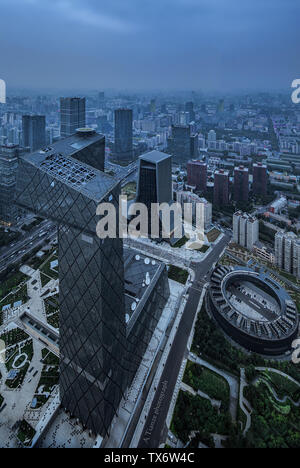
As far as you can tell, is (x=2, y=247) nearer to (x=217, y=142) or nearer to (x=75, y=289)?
(x=75, y=289)

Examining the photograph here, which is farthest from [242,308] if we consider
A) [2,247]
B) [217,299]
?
[2,247]

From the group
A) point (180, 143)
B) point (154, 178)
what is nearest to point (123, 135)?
point (180, 143)

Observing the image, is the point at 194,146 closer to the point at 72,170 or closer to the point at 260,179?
the point at 260,179

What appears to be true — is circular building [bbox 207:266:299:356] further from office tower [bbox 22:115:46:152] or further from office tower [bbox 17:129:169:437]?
office tower [bbox 22:115:46:152]

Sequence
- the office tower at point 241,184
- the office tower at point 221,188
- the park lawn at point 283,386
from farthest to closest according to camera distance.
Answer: the office tower at point 241,184
the office tower at point 221,188
the park lawn at point 283,386

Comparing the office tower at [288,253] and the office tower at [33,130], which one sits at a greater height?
the office tower at [33,130]

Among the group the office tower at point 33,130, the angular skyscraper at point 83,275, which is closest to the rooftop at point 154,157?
the angular skyscraper at point 83,275

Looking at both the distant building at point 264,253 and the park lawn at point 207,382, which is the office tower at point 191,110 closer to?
the distant building at point 264,253
